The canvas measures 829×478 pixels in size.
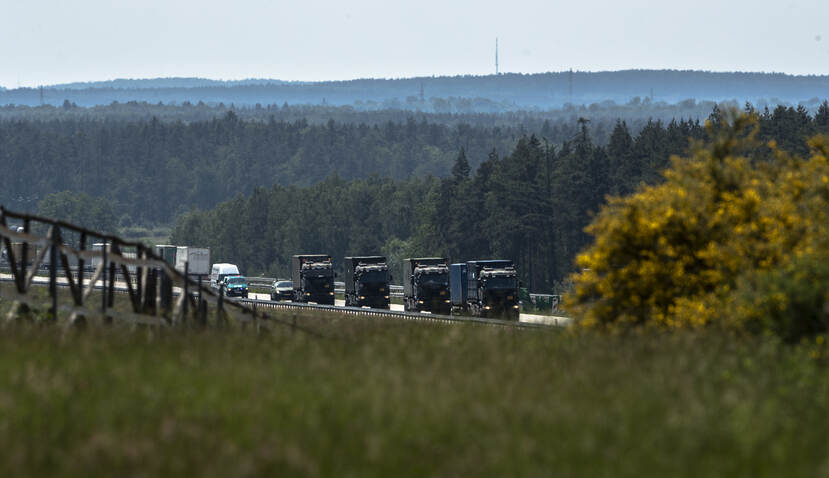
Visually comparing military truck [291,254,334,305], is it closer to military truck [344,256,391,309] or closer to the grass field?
military truck [344,256,391,309]

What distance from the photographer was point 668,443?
12.0 m

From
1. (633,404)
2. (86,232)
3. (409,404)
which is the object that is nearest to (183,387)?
(409,404)

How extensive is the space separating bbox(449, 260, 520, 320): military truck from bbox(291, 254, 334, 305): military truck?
12.9 meters

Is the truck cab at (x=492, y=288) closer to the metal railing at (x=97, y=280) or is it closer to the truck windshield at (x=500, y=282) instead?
the truck windshield at (x=500, y=282)

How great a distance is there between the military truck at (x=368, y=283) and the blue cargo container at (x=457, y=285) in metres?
5.10

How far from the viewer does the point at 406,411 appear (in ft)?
41.8

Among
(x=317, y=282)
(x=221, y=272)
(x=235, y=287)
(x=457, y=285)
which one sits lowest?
(x=235, y=287)

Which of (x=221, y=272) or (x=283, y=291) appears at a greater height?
(x=221, y=272)

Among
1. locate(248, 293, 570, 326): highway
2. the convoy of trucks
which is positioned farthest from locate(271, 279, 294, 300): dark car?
the convoy of trucks

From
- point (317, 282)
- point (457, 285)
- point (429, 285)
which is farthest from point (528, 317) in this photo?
point (317, 282)

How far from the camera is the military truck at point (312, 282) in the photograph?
7731 cm

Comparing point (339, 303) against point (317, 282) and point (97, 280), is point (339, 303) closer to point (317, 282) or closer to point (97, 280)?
point (317, 282)

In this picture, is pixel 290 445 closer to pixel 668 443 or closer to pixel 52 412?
pixel 52 412

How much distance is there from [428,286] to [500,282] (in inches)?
181
